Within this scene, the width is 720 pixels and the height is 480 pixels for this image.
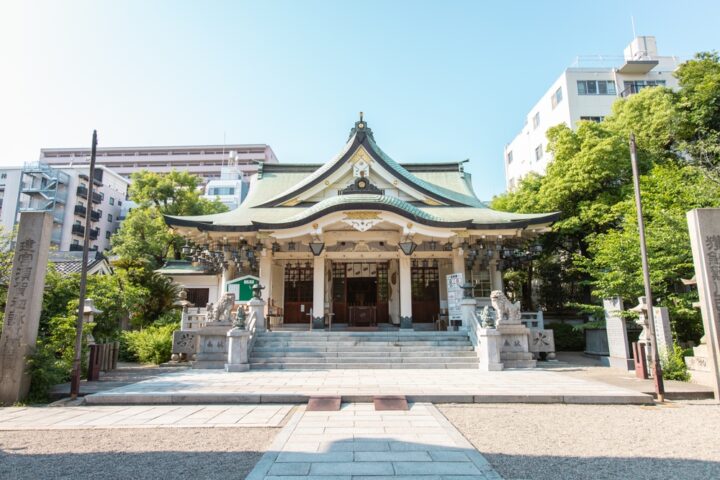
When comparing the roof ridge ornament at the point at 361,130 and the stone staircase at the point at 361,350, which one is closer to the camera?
the stone staircase at the point at 361,350

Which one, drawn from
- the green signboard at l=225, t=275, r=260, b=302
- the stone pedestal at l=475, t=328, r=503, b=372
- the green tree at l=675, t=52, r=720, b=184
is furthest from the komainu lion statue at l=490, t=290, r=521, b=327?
the green tree at l=675, t=52, r=720, b=184

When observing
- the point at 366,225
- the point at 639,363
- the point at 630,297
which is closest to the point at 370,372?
the point at 366,225

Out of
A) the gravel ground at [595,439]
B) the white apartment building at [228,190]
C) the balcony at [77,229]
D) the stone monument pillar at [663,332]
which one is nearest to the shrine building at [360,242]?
the stone monument pillar at [663,332]

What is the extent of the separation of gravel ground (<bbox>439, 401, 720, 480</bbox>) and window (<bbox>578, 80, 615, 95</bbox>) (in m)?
29.8

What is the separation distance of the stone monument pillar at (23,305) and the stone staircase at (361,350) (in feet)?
17.6

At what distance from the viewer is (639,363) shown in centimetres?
1064

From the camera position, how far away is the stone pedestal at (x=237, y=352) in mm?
11445

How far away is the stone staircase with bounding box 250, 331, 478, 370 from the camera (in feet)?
39.5

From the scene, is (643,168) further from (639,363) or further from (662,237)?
(639,363)

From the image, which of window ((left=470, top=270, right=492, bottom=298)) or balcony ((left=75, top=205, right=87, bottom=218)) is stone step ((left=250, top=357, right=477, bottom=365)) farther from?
balcony ((left=75, top=205, right=87, bottom=218))

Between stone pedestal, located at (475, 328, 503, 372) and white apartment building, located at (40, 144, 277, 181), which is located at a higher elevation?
white apartment building, located at (40, 144, 277, 181)

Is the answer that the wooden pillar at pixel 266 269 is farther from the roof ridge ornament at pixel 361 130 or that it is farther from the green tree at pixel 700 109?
the green tree at pixel 700 109

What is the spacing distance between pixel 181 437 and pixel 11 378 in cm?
486

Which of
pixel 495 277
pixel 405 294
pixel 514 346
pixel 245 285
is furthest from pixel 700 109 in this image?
pixel 245 285
